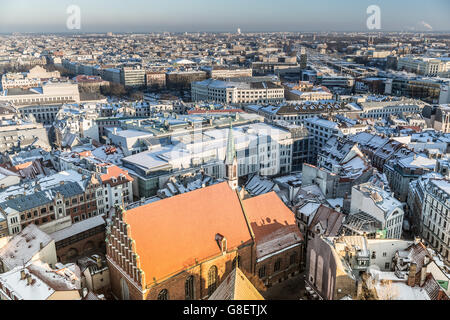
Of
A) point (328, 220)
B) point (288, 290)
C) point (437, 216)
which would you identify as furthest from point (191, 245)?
point (437, 216)

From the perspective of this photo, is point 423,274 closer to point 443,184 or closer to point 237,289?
point 237,289

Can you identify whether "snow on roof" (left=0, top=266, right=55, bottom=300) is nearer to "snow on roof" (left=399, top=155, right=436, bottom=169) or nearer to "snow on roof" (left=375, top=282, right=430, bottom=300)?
"snow on roof" (left=375, top=282, right=430, bottom=300)

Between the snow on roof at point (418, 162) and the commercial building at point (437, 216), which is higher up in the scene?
the snow on roof at point (418, 162)

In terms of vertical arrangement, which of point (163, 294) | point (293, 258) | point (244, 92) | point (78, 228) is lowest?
point (293, 258)

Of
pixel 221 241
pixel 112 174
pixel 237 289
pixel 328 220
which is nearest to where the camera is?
pixel 237 289

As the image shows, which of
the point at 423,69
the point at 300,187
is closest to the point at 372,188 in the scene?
the point at 300,187

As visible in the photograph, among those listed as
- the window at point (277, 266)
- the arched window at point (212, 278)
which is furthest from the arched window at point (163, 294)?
the window at point (277, 266)

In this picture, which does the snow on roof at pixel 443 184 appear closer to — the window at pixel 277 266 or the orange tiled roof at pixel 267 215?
the orange tiled roof at pixel 267 215
